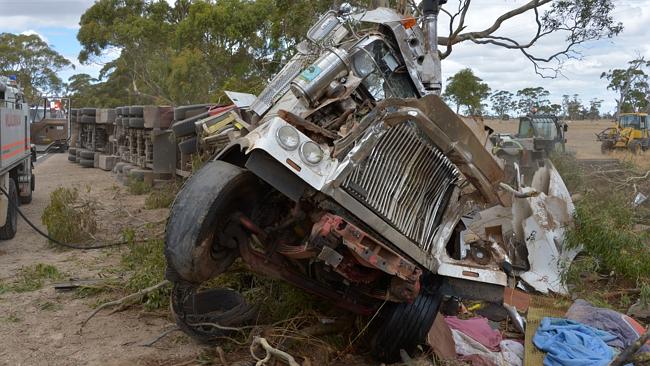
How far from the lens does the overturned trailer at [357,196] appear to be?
150 inches

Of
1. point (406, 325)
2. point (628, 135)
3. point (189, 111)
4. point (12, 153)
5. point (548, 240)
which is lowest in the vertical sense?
point (406, 325)

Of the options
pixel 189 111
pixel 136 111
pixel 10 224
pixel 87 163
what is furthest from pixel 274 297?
pixel 87 163

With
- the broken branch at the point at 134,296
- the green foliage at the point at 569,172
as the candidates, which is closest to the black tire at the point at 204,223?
the broken branch at the point at 134,296

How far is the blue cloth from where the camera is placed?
15.4 feet

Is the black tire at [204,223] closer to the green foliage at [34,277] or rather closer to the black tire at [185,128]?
the black tire at [185,128]

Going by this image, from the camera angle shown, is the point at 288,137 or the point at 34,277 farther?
the point at 34,277

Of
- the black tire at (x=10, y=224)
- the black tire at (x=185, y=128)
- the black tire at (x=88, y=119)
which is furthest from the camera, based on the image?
the black tire at (x=88, y=119)

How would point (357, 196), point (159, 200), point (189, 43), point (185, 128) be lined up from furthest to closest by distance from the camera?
point (189, 43), point (159, 200), point (185, 128), point (357, 196)

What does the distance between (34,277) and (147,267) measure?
4.53ft

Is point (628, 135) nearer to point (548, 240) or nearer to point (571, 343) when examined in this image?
point (548, 240)

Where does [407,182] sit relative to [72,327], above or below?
above

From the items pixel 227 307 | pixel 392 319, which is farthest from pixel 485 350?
pixel 227 307

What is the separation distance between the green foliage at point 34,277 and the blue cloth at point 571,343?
472cm

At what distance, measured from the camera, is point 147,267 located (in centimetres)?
612
